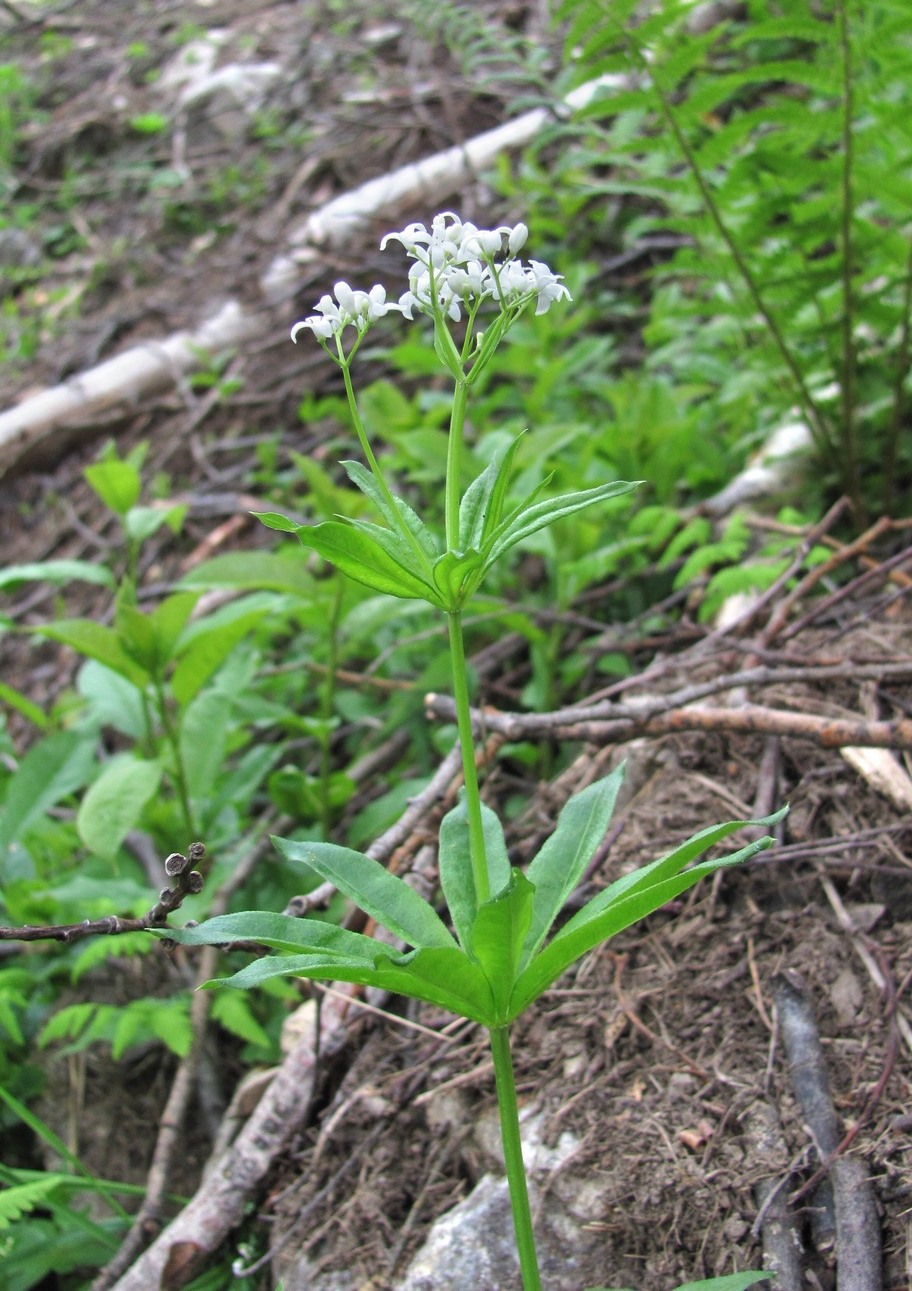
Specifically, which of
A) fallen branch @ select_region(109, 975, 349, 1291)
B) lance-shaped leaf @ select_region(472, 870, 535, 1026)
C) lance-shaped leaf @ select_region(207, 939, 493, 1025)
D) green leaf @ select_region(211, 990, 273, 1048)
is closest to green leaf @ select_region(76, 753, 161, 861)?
green leaf @ select_region(211, 990, 273, 1048)

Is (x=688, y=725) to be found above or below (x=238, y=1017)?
above

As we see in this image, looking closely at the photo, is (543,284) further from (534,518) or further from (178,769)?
(178,769)

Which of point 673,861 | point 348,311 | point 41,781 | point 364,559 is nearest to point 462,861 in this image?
point 673,861

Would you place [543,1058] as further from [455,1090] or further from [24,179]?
[24,179]

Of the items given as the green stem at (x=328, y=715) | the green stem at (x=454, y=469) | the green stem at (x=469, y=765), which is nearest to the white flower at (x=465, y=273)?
the green stem at (x=454, y=469)

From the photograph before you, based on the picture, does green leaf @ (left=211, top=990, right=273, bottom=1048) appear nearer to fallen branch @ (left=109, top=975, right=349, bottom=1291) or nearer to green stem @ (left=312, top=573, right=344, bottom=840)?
fallen branch @ (left=109, top=975, right=349, bottom=1291)

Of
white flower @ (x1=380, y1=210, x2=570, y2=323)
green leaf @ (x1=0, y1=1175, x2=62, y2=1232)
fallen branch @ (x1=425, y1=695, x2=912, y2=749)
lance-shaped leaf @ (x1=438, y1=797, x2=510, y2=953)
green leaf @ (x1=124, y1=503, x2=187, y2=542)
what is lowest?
green leaf @ (x1=0, y1=1175, x2=62, y2=1232)

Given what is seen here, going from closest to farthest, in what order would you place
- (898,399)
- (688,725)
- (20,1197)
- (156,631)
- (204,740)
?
(20,1197) → (688,725) → (156,631) → (204,740) → (898,399)

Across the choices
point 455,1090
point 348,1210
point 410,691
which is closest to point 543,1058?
point 455,1090
